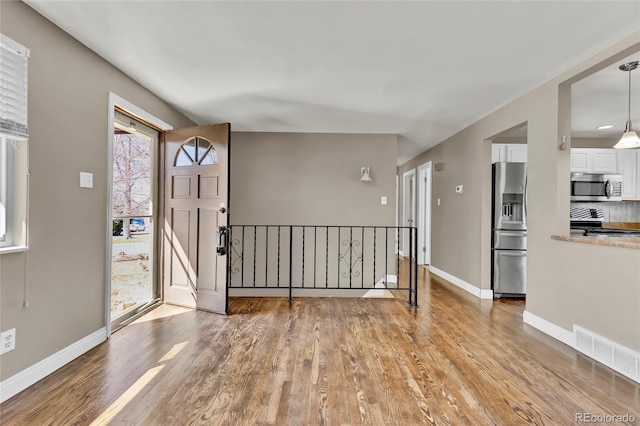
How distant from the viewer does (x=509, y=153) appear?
4.32 metres

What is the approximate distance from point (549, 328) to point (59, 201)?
3.97 metres

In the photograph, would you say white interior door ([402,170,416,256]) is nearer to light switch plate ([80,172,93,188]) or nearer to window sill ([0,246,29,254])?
light switch plate ([80,172,93,188])

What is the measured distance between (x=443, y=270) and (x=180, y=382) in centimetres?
431

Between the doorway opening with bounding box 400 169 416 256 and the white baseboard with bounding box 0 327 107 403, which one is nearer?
the white baseboard with bounding box 0 327 107 403

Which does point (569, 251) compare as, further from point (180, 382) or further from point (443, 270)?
point (180, 382)

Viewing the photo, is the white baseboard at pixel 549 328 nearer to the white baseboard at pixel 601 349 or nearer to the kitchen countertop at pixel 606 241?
the white baseboard at pixel 601 349

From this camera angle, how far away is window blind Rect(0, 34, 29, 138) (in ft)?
5.68

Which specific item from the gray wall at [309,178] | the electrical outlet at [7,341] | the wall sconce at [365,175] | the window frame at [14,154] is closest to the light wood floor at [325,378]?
the electrical outlet at [7,341]

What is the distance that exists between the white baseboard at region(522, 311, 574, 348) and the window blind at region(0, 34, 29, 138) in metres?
4.07

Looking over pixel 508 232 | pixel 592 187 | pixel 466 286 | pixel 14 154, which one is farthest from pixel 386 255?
pixel 14 154

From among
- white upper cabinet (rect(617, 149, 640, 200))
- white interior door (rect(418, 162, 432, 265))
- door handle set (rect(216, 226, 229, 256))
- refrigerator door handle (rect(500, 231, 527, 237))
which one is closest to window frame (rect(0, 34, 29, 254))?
door handle set (rect(216, 226, 229, 256))

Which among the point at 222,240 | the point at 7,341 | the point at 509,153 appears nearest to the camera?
the point at 7,341

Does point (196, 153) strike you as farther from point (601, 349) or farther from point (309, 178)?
point (601, 349)

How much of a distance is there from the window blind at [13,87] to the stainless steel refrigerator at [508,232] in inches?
177
